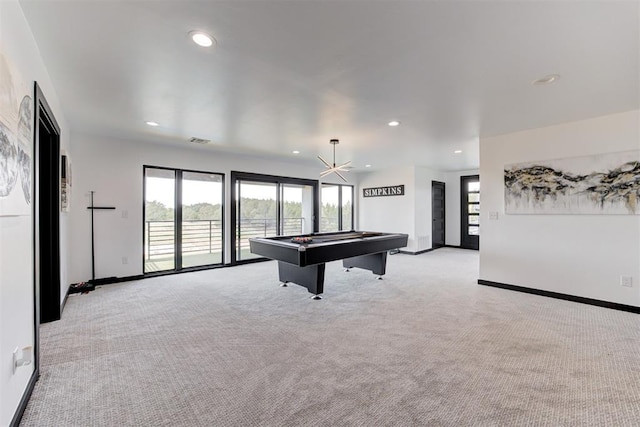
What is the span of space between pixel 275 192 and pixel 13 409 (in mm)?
5774

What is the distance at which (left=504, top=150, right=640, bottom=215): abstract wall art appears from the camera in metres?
3.51

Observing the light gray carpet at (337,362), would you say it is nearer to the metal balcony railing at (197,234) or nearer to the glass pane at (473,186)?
the metal balcony railing at (197,234)

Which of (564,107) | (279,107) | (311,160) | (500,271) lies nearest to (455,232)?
(500,271)

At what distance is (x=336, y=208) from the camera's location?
8781mm

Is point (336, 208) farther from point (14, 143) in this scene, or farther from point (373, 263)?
point (14, 143)

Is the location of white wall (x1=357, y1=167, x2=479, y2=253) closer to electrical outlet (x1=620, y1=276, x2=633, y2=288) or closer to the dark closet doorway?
electrical outlet (x1=620, y1=276, x2=633, y2=288)

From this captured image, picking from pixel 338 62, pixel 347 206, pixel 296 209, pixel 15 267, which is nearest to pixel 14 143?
pixel 15 267

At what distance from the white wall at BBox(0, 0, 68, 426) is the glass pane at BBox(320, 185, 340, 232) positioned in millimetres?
6600

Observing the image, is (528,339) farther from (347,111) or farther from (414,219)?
(414,219)

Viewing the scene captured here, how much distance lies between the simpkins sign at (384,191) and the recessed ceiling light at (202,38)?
6626 mm

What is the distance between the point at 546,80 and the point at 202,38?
9.69 feet

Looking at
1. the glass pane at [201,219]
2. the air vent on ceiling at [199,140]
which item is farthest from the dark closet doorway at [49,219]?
the glass pane at [201,219]

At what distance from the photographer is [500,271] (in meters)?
4.57

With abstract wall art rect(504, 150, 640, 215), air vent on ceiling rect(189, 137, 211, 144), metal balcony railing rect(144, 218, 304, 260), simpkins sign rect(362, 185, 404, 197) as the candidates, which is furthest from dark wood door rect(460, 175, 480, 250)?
air vent on ceiling rect(189, 137, 211, 144)
